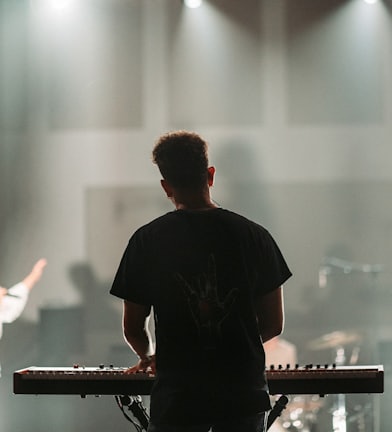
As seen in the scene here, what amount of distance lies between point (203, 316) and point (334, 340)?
8.87 feet

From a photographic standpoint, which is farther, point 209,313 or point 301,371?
point 301,371

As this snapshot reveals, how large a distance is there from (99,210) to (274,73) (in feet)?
4.00

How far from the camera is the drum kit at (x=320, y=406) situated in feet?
15.0

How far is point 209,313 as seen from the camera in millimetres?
2205

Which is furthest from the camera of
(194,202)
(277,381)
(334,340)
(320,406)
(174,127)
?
(174,127)

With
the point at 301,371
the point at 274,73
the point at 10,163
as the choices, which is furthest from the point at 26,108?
the point at 301,371

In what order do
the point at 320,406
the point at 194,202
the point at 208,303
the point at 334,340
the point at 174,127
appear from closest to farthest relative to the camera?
1. the point at 208,303
2. the point at 194,202
3. the point at 320,406
4. the point at 334,340
5. the point at 174,127

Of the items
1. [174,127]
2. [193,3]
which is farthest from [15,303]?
[193,3]

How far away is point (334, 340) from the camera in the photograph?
4777mm

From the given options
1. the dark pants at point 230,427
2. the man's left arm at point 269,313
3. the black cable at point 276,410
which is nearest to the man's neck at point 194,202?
the man's left arm at point 269,313

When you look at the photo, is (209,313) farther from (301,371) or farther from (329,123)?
(329,123)

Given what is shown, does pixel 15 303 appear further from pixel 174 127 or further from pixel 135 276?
pixel 135 276

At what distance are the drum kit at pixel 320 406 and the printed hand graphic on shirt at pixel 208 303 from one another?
7.89 feet

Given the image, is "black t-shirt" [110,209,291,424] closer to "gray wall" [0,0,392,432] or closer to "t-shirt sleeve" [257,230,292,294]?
"t-shirt sleeve" [257,230,292,294]
